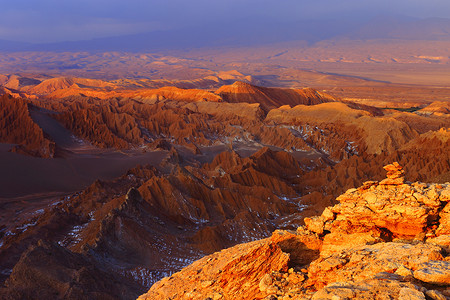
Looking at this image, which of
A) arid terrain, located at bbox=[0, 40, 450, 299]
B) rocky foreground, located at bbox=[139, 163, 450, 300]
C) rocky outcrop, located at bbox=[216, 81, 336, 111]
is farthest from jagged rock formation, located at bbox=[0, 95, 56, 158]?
rocky outcrop, located at bbox=[216, 81, 336, 111]

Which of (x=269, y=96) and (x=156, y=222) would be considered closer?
(x=156, y=222)

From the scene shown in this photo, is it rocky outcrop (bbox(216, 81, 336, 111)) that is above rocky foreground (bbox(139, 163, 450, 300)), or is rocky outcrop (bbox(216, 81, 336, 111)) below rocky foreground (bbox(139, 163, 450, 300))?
below

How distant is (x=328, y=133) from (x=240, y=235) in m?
36.8

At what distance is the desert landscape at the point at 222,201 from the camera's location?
7199mm

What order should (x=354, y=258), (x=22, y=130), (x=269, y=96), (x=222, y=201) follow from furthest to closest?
(x=269, y=96) < (x=22, y=130) < (x=222, y=201) < (x=354, y=258)

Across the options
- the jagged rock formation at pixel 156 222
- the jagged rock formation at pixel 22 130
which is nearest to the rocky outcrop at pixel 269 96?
the jagged rock formation at pixel 22 130

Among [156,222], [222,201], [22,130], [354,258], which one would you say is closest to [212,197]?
[222,201]

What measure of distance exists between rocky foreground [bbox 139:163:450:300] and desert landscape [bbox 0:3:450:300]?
0.03m

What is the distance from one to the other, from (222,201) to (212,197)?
0.79m

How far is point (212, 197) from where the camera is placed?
85.9 ft

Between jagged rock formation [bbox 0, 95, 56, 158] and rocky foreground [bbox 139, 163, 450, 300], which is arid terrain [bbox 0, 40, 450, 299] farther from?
jagged rock formation [bbox 0, 95, 56, 158]

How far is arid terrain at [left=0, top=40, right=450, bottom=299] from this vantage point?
7668mm

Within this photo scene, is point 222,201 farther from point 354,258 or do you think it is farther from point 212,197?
point 354,258

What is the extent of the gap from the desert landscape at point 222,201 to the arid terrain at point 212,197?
7 cm
